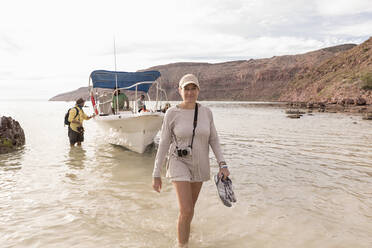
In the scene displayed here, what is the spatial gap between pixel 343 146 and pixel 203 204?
8.34 meters

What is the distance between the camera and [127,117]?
867 cm

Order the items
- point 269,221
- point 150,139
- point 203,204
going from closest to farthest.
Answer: point 269,221 < point 203,204 < point 150,139

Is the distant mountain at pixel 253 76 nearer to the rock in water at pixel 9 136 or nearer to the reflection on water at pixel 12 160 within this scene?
the rock in water at pixel 9 136

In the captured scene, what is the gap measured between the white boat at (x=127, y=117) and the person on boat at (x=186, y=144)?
4850mm

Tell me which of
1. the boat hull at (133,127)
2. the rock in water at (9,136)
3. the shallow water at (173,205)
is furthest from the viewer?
the rock in water at (9,136)

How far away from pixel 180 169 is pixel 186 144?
0.29m

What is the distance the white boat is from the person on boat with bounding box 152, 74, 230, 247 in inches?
191

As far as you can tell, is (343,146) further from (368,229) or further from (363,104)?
(363,104)

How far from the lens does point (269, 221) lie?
4.18 m

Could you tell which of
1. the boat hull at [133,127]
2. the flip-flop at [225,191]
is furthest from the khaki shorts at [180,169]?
the boat hull at [133,127]

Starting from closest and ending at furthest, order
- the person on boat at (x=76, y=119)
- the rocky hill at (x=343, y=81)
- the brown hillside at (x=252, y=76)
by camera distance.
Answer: the person on boat at (x=76, y=119) → the rocky hill at (x=343, y=81) → the brown hillside at (x=252, y=76)

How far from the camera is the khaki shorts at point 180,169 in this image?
9.56ft

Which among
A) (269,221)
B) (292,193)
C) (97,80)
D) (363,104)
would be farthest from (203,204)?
(363,104)

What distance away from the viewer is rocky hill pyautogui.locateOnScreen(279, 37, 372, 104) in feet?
155
